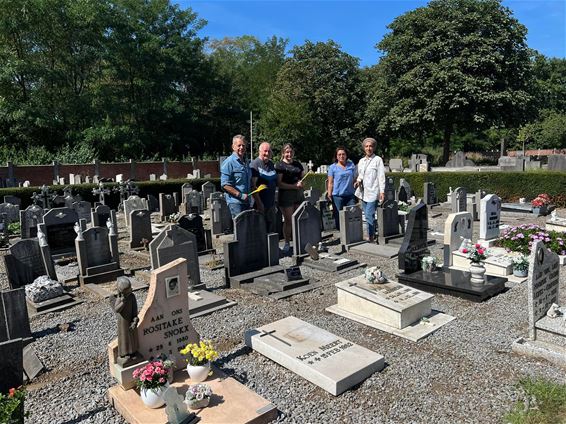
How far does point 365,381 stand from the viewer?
15.1 ft

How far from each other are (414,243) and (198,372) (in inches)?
187

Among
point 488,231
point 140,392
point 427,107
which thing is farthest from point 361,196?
point 427,107

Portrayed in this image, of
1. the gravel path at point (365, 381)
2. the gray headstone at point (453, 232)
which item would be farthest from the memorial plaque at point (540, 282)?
the gray headstone at point (453, 232)

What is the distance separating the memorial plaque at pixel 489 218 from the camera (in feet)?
34.0

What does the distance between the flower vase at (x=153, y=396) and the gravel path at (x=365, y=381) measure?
33cm

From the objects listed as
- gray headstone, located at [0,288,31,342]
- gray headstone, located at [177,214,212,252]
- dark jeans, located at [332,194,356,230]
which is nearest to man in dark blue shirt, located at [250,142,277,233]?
gray headstone, located at [177,214,212,252]

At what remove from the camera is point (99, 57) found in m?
35.0

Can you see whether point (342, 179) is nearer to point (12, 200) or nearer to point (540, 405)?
point (540, 405)

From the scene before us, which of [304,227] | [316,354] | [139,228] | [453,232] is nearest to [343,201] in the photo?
[304,227]

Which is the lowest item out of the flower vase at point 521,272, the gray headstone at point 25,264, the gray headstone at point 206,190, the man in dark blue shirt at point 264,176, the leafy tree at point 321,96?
the flower vase at point 521,272

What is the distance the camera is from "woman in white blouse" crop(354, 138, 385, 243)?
31.4 feet

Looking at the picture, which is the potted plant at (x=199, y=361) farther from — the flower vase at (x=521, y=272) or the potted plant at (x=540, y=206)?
the potted plant at (x=540, y=206)

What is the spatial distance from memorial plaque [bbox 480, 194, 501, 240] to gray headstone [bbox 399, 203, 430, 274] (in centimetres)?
302

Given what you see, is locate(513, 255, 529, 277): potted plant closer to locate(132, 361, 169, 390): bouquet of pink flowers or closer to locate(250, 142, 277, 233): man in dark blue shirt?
locate(250, 142, 277, 233): man in dark blue shirt
